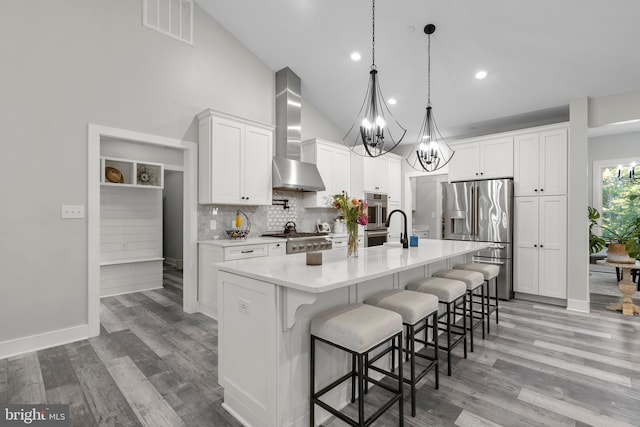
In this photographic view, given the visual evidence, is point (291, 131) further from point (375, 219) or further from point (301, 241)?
point (375, 219)

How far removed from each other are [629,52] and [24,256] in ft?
20.9

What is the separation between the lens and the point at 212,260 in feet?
12.4

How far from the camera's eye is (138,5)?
11.6ft

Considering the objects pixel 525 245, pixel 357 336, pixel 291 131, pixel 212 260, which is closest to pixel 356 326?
pixel 357 336

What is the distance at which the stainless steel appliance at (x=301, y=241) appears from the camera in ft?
14.1

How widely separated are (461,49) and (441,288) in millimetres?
2910

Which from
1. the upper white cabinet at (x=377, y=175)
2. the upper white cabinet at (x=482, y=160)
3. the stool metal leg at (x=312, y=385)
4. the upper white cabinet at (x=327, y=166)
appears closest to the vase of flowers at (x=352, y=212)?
the stool metal leg at (x=312, y=385)

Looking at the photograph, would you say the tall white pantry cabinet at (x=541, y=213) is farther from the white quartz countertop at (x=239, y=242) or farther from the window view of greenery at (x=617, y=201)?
the white quartz countertop at (x=239, y=242)

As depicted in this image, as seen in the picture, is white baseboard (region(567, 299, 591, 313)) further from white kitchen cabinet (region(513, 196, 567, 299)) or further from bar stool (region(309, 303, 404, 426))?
bar stool (region(309, 303, 404, 426))

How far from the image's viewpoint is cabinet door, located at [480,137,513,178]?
4.66 meters

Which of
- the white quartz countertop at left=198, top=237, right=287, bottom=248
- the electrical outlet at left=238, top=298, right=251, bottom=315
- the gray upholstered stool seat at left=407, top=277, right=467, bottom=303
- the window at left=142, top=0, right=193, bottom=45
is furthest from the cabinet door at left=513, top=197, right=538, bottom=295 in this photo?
the window at left=142, top=0, right=193, bottom=45

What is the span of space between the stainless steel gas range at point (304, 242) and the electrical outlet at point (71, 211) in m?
2.24

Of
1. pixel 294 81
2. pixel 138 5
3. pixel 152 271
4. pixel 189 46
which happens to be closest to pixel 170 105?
pixel 189 46

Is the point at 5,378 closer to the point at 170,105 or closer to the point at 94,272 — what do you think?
the point at 94,272
